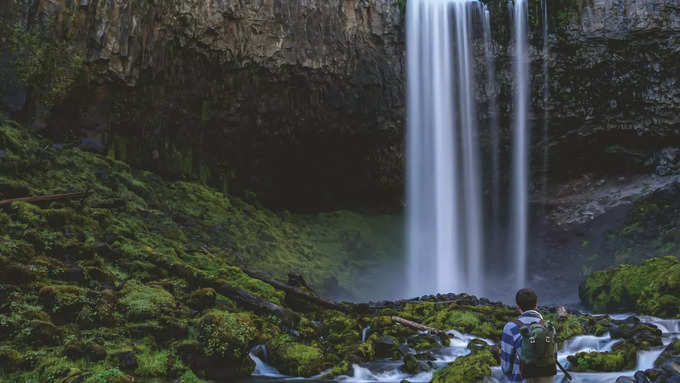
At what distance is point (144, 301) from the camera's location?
811 cm

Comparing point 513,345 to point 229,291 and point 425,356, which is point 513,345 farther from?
point 229,291

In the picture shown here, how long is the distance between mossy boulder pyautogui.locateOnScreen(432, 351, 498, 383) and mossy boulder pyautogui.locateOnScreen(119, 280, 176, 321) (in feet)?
15.1

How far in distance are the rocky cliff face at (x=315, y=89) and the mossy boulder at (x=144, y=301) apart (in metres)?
10.0

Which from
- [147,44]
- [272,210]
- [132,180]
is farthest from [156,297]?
[272,210]

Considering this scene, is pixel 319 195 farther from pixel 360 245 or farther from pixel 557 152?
pixel 557 152

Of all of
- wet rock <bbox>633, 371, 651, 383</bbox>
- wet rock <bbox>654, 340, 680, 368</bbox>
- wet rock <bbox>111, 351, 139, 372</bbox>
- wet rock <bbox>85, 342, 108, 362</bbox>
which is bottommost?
wet rock <bbox>654, 340, 680, 368</bbox>

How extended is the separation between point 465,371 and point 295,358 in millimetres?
2675

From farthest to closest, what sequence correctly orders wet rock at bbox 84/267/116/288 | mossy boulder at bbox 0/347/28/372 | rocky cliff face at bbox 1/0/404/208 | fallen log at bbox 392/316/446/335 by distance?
rocky cliff face at bbox 1/0/404/208
fallen log at bbox 392/316/446/335
wet rock at bbox 84/267/116/288
mossy boulder at bbox 0/347/28/372

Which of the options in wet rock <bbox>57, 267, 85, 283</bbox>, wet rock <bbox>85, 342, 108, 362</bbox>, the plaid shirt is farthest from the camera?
wet rock <bbox>57, 267, 85, 283</bbox>

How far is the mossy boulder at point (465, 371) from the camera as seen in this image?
6688 mm

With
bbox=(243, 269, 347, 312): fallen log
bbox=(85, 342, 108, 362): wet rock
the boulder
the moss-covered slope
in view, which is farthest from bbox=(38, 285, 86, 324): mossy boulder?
bbox=(243, 269, 347, 312): fallen log

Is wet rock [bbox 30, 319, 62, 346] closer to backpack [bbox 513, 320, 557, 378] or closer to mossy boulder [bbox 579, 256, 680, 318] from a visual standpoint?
backpack [bbox 513, 320, 557, 378]

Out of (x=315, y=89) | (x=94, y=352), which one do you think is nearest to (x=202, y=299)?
(x=94, y=352)

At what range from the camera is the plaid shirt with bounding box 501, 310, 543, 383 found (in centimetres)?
429
